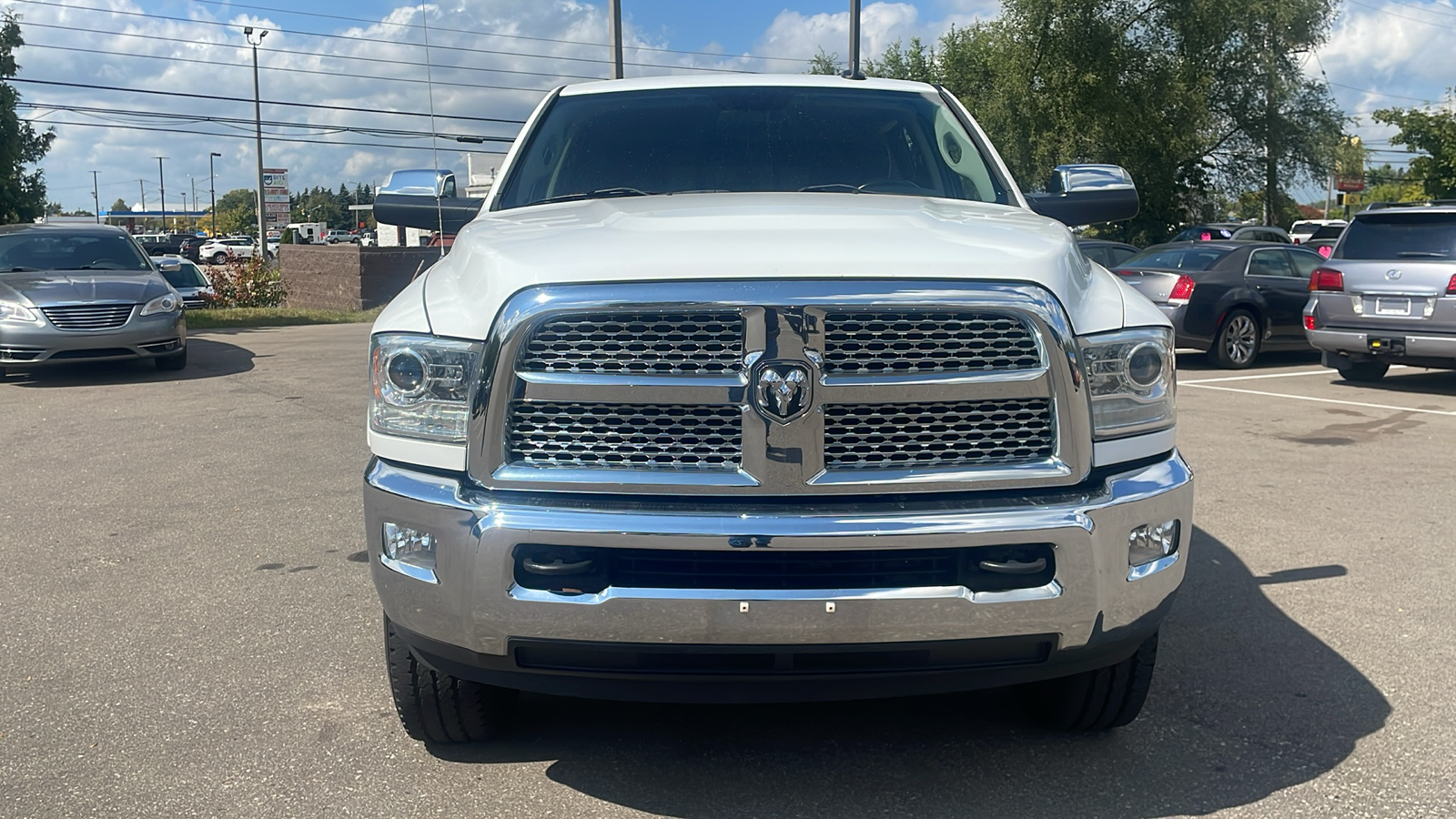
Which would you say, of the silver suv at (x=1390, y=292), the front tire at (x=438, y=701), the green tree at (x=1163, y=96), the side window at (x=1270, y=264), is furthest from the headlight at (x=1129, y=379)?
the green tree at (x=1163, y=96)

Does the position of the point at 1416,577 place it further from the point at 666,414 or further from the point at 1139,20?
the point at 1139,20

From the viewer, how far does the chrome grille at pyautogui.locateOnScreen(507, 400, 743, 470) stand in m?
2.81

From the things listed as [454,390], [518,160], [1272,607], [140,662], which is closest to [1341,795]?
[1272,607]

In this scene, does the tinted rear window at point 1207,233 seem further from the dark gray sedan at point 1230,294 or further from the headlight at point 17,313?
the headlight at point 17,313

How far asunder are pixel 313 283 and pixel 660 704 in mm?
25853

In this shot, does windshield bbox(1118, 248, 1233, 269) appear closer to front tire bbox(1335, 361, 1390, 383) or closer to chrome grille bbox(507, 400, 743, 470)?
front tire bbox(1335, 361, 1390, 383)

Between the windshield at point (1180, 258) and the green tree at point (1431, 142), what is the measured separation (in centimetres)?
2650

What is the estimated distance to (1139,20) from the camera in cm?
3450

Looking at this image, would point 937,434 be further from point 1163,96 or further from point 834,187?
point 1163,96

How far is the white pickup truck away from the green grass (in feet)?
60.8

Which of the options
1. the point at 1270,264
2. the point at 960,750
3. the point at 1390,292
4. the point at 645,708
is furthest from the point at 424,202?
the point at 1270,264

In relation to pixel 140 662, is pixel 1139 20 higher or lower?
higher

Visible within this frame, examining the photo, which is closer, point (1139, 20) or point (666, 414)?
point (666, 414)

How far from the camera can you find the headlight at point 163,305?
12055mm
